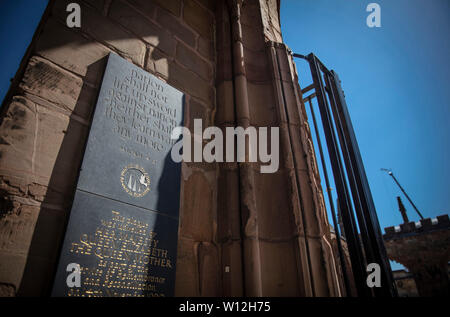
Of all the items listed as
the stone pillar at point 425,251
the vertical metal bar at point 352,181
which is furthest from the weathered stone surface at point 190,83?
the stone pillar at point 425,251

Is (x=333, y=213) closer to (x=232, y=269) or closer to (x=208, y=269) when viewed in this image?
(x=232, y=269)

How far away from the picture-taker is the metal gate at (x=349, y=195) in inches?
76.1

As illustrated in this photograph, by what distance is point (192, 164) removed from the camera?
247 cm

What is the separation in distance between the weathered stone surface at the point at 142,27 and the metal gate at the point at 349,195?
1.59m

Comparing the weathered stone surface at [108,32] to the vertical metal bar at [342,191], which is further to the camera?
the weathered stone surface at [108,32]

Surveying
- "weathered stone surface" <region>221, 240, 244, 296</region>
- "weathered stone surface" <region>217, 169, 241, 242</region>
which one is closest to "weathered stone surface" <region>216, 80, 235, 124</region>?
"weathered stone surface" <region>217, 169, 241, 242</region>

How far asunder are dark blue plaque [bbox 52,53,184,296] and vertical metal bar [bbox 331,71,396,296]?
1550 millimetres

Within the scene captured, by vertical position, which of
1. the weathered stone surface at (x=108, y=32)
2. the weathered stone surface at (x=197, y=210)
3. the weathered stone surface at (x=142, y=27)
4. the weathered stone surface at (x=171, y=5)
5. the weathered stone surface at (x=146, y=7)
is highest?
the weathered stone surface at (x=171, y=5)

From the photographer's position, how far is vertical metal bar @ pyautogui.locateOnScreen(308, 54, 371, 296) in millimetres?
1927

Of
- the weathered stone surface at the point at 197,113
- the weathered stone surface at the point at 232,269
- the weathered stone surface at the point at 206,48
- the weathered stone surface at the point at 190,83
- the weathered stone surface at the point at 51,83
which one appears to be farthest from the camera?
the weathered stone surface at the point at 206,48

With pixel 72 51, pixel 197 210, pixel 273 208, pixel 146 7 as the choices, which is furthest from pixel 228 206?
pixel 146 7

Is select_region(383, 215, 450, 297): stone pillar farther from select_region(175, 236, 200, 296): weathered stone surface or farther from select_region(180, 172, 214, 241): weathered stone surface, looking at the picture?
select_region(175, 236, 200, 296): weathered stone surface

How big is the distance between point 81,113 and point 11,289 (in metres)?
1.15

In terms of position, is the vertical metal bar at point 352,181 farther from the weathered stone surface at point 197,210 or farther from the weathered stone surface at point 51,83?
the weathered stone surface at point 51,83
